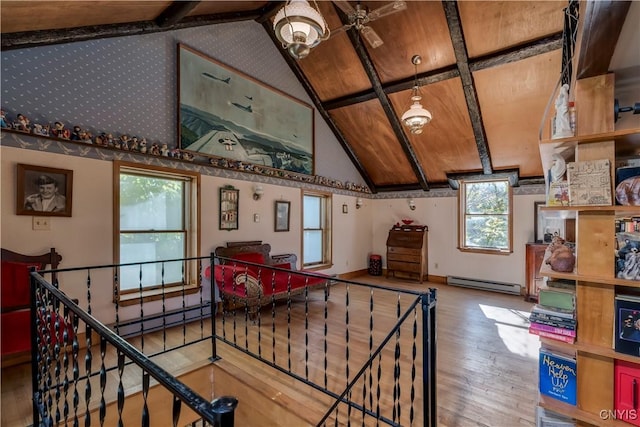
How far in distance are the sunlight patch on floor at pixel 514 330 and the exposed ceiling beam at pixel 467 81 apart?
9.53 feet

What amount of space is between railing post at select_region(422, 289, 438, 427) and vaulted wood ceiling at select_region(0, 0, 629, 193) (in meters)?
3.71

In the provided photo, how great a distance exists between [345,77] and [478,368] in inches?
197

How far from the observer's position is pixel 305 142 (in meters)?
5.89

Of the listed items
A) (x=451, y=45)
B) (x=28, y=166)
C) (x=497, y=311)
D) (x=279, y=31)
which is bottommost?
Answer: (x=497, y=311)

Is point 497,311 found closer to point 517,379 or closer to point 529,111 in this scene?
point 517,379

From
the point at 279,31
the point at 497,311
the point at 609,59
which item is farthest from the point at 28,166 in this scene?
the point at 497,311

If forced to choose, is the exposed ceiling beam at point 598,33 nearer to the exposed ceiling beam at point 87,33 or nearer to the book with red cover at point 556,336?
the book with red cover at point 556,336

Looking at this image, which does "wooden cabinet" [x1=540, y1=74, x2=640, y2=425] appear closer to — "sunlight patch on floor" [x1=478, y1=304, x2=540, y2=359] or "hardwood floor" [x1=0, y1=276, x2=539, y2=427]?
"hardwood floor" [x1=0, y1=276, x2=539, y2=427]

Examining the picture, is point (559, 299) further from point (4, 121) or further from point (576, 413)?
point (4, 121)

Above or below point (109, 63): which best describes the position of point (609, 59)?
below

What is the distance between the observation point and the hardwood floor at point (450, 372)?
2170 millimetres

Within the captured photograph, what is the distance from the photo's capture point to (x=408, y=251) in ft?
22.2

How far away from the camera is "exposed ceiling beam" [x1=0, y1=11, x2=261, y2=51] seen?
2.64m

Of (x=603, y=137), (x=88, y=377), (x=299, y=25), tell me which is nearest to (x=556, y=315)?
(x=603, y=137)
